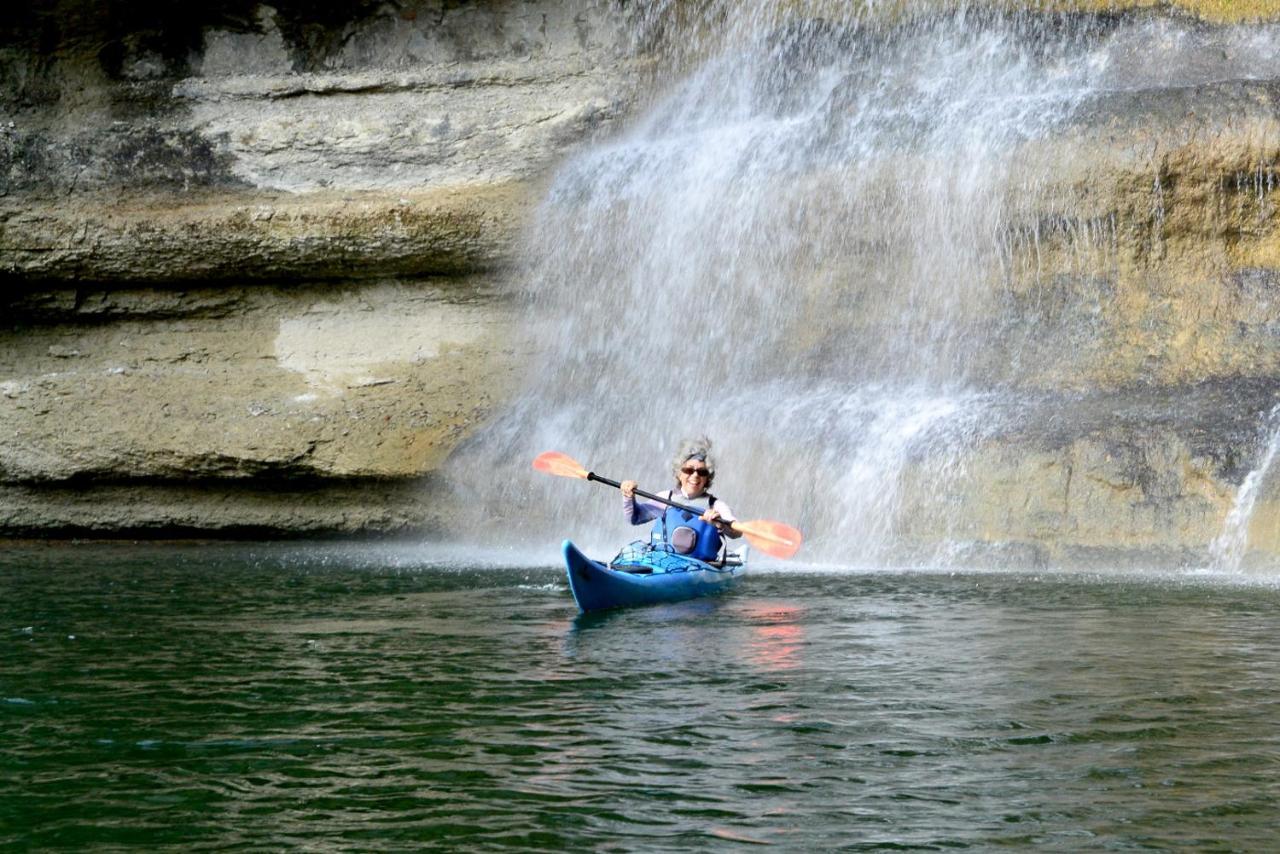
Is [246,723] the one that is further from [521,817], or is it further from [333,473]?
[333,473]

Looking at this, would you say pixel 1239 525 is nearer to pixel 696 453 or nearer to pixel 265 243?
pixel 696 453

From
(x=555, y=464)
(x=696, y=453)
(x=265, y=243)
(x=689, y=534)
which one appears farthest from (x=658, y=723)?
(x=265, y=243)

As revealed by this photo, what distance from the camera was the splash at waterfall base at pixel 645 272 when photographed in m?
12.9

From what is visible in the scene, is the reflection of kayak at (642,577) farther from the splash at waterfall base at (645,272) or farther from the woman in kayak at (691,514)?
the splash at waterfall base at (645,272)

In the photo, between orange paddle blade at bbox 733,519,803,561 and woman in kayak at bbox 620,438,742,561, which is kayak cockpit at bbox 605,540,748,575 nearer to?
woman in kayak at bbox 620,438,742,561

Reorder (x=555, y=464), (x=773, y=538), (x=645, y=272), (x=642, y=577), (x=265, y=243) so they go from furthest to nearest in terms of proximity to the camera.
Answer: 1. (x=265, y=243)
2. (x=645, y=272)
3. (x=555, y=464)
4. (x=773, y=538)
5. (x=642, y=577)

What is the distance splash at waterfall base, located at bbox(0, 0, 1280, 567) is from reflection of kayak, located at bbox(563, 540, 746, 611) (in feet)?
8.65

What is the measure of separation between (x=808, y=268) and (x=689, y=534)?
570 centimetres

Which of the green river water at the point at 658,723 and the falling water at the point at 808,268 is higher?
the falling water at the point at 808,268

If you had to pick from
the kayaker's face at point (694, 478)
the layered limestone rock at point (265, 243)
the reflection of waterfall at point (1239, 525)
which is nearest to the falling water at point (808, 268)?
the layered limestone rock at point (265, 243)

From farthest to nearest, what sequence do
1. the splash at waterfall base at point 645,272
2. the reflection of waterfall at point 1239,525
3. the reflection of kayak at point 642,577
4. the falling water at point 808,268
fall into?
the falling water at point 808,268 → the splash at waterfall base at point 645,272 → the reflection of waterfall at point 1239,525 → the reflection of kayak at point 642,577

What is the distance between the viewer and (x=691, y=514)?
1026cm

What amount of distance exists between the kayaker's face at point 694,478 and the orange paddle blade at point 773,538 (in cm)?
36

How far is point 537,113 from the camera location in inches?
698
